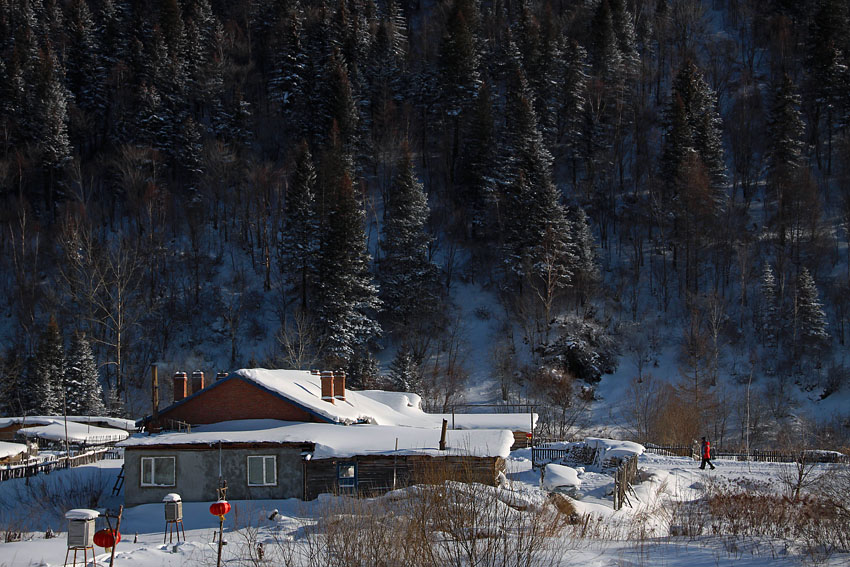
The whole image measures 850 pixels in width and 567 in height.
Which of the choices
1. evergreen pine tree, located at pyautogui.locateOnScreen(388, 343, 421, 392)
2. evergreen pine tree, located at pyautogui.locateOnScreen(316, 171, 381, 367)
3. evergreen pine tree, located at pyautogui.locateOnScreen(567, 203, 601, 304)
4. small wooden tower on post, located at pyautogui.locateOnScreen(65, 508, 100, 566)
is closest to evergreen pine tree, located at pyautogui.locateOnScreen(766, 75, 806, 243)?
evergreen pine tree, located at pyautogui.locateOnScreen(567, 203, 601, 304)

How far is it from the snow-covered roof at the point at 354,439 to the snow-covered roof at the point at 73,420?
18336 mm

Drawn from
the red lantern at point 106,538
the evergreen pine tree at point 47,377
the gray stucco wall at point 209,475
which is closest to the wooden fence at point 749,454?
the gray stucco wall at point 209,475

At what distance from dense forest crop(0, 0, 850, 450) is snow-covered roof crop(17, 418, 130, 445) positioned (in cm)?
548

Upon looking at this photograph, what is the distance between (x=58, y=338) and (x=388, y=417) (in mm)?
26225

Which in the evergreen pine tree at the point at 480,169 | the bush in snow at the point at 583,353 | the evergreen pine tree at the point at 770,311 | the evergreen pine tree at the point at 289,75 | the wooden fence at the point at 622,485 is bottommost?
the wooden fence at the point at 622,485

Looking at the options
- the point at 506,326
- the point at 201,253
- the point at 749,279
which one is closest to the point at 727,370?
the point at 749,279

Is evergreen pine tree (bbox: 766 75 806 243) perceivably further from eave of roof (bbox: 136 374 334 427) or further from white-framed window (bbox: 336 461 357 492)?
white-framed window (bbox: 336 461 357 492)

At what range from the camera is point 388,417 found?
123 ft

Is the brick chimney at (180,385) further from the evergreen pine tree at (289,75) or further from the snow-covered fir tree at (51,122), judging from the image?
the evergreen pine tree at (289,75)

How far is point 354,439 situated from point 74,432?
909 inches

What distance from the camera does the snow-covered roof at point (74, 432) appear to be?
42188mm

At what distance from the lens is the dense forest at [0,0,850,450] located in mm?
51812

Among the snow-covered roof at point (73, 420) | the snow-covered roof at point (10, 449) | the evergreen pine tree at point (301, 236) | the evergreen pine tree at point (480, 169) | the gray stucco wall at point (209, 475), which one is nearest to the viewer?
the gray stucco wall at point (209, 475)

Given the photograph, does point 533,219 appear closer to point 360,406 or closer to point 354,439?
point 360,406
